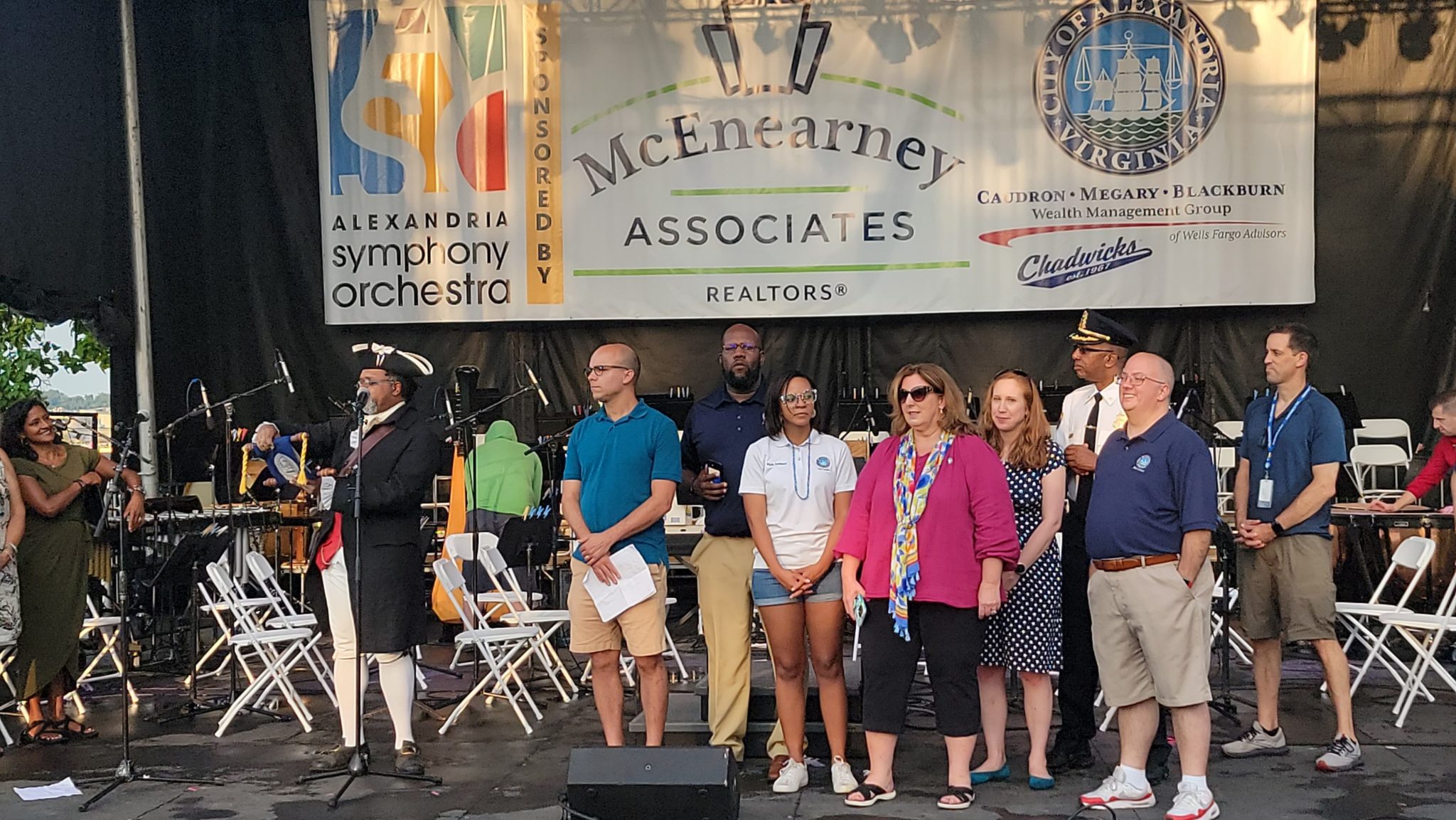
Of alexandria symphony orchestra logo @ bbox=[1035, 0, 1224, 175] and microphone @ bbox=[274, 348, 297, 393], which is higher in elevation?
alexandria symphony orchestra logo @ bbox=[1035, 0, 1224, 175]

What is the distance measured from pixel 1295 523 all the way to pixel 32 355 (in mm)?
10095

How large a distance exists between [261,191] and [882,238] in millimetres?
5091

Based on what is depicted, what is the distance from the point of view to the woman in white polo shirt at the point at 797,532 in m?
5.50

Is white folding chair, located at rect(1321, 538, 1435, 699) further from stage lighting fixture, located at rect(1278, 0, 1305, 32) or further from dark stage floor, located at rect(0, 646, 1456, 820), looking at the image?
stage lighting fixture, located at rect(1278, 0, 1305, 32)

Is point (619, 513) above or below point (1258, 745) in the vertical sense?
above

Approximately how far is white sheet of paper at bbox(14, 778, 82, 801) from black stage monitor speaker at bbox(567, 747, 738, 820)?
2.44m

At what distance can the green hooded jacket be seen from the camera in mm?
9812

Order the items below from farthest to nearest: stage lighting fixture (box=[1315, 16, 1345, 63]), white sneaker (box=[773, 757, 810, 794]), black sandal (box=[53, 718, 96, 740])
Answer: stage lighting fixture (box=[1315, 16, 1345, 63])
black sandal (box=[53, 718, 96, 740])
white sneaker (box=[773, 757, 810, 794])

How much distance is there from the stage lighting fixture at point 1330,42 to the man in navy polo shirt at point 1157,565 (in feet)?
24.1

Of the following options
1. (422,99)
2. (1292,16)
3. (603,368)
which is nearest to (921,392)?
(603,368)

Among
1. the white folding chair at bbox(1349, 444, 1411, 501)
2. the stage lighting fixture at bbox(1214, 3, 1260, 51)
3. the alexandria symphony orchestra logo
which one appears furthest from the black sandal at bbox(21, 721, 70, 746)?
the stage lighting fixture at bbox(1214, 3, 1260, 51)

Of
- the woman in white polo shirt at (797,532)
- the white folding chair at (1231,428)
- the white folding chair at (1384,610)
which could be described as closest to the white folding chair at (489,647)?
the woman in white polo shirt at (797,532)

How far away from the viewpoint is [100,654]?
8.30 metres

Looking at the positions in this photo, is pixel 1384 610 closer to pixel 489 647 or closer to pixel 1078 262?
pixel 489 647
